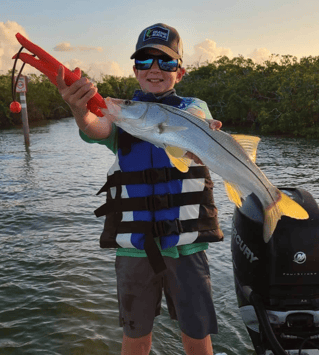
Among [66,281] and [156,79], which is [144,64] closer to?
[156,79]

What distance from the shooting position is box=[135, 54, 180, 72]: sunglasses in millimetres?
2967

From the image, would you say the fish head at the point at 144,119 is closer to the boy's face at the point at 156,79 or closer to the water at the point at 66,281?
the boy's face at the point at 156,79

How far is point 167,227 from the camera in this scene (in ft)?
9.34

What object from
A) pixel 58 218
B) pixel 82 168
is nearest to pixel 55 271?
pixel 58 218

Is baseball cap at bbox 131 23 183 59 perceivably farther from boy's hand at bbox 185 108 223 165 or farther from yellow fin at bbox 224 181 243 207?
yellow fin at bbox 224 181 243 207

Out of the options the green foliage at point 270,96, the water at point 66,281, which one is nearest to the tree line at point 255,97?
the green foliage at point 270,96

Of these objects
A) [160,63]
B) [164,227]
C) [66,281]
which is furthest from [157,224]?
[66,281]

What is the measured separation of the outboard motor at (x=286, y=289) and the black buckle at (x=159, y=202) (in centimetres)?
95

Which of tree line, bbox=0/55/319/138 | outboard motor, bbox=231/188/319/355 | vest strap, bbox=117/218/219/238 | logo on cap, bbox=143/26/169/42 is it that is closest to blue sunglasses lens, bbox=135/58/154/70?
logo on cap, bbox=143/26/169/42

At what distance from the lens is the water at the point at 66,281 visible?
4113 mm

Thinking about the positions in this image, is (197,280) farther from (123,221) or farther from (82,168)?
(82,168)

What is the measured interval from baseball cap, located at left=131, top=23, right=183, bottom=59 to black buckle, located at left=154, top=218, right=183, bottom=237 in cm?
127

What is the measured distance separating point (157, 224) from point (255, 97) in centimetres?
3877

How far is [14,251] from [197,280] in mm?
4537
